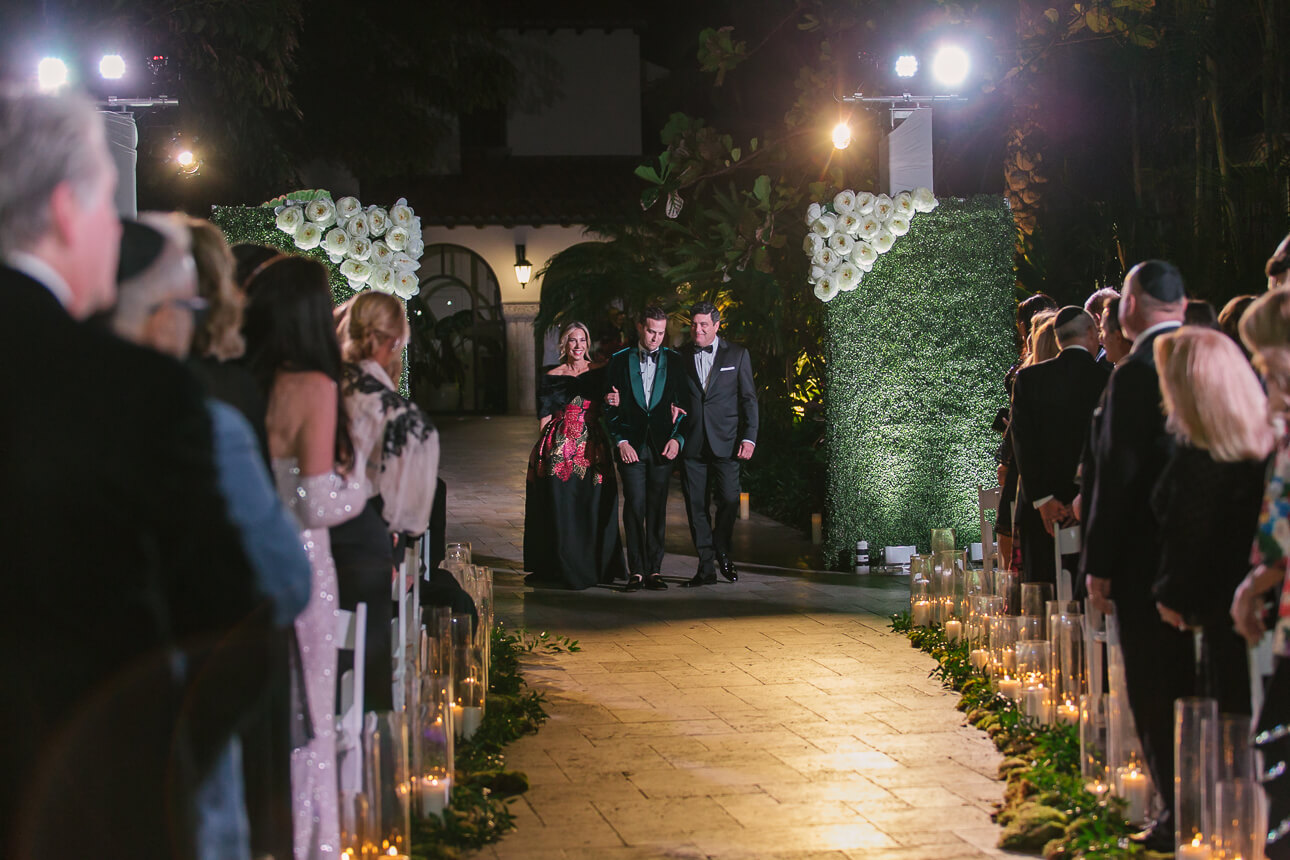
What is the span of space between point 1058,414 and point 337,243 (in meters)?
4.75

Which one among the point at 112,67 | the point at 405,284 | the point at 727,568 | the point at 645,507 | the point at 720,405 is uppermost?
the point at 112,67

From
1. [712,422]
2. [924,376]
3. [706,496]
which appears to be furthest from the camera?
[924,376]

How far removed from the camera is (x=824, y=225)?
973cm

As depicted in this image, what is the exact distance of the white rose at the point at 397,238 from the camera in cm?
874

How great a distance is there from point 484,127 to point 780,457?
21.7 m

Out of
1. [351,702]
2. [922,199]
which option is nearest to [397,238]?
[922,199]

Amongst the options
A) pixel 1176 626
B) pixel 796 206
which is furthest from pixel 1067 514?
pixel 796 206

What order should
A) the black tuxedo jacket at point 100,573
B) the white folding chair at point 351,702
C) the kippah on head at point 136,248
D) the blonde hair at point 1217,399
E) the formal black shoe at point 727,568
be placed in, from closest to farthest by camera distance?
the black tuxedo jacket at point 100,573 → the kippah on head at point 136,248 → the blonde hair at point 1217,399 → the white folding chair at point 351,702 → the formal black shoe at point 727,568

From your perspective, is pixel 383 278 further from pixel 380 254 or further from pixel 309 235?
pixel 309 235

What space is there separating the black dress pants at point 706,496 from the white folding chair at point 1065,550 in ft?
12.6

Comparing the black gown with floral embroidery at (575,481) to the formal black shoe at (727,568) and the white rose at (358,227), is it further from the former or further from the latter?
the white rose at (358,227)

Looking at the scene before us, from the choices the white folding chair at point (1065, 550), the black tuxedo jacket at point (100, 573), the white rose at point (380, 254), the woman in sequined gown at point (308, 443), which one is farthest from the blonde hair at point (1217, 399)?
the white rose at point (380, 254)

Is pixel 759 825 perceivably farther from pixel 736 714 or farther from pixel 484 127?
pixel 484 127

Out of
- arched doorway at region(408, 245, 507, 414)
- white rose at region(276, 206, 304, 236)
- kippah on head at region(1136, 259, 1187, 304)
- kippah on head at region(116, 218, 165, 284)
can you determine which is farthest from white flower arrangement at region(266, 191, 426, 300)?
arched doorway at region(408, 245, 507, 414)
